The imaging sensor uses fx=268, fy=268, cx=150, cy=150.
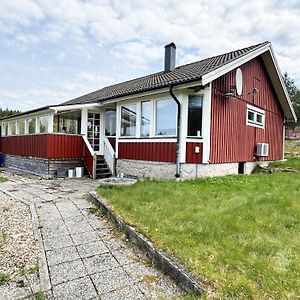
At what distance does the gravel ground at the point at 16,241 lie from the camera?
10.6ft

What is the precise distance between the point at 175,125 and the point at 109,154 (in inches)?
148

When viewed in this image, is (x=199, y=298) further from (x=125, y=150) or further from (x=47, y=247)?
(x=125, y=150)

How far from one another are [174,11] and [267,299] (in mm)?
9699

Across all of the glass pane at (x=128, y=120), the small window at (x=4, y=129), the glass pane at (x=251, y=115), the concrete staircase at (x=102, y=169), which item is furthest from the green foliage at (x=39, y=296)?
the small window at (x=4, y=129)

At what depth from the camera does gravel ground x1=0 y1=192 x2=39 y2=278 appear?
10.6 ft

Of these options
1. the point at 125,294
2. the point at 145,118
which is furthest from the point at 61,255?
the point at 145,118

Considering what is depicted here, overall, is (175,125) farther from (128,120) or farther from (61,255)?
(61,255)

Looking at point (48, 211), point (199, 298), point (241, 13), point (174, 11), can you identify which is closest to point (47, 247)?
point (48, 211)

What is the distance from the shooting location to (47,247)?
12.3 ft

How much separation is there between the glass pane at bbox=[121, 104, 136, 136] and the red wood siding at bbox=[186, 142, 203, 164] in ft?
8.21

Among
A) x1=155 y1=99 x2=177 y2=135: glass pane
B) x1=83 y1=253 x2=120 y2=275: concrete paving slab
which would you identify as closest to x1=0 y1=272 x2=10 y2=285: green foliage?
x1=83 y1=253 x2=120 y2=275: concrete paving slab

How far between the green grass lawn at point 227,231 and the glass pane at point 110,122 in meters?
5.29

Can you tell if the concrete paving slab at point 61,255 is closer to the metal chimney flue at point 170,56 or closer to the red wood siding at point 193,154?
the red wood siding at point 193,154

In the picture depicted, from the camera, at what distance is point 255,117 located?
11.6 meters
